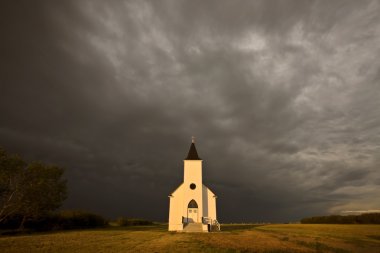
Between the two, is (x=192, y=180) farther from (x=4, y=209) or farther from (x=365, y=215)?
(x=365, y=215)

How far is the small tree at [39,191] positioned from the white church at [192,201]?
2055cm

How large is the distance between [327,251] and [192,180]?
29.7 metres

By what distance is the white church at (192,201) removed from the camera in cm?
4772

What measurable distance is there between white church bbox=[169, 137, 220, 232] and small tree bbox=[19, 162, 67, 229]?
20554 millimetres

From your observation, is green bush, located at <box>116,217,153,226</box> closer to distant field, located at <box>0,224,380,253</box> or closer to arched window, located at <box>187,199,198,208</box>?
arched window, located at <box>187,199,198,208</box>

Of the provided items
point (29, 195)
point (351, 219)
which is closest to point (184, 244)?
point (29, 195)

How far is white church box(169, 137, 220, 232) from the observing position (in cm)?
4772

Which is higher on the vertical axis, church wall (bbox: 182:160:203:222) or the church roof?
the church roof

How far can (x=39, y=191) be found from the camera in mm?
44656

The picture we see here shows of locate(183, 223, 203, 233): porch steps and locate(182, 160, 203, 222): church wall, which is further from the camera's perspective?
locate(182, 160, 203, 222): church wall

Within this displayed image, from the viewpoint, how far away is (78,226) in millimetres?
59094

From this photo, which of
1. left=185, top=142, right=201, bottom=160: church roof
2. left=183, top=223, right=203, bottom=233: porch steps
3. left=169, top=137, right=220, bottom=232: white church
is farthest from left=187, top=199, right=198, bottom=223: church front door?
left=185, top=142, right=201, bottom=160: church roof

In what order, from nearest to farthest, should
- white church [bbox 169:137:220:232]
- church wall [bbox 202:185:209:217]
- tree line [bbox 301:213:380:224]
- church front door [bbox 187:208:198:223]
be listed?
white church [bbox 169:137:220:232] → church front door [bbox 187:208:198:223] → church wall [bbox 202:185:209:217] → tree line [bbox 301:213:380:224]

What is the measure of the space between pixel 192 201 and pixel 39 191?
2602 cm
